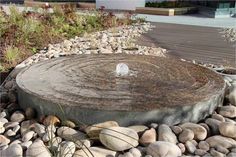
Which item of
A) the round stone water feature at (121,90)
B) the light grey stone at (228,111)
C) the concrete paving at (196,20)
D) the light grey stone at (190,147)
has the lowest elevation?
the light grey stone at (190,147)

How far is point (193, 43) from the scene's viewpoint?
7.17m

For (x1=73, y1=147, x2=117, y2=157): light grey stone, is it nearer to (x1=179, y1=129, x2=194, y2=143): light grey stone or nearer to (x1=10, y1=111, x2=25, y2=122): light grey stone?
(x1=179, y1=129, x2=194, y2=143): light grey stone

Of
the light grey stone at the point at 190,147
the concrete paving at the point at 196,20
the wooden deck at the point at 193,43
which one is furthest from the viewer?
the concrete paving at the point at 196,20

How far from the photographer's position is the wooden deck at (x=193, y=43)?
596cm

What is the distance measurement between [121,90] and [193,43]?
3961 mm

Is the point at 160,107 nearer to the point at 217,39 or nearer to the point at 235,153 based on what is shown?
the point at 235,153

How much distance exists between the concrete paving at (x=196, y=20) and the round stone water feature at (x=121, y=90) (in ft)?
18.4

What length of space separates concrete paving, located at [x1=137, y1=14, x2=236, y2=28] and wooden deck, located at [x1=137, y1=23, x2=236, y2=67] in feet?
2.25

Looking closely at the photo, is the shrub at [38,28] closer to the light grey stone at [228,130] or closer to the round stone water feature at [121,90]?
the round stone water feature at [121,90]

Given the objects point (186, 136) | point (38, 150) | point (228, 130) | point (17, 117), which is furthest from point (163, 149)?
point (17, 117)

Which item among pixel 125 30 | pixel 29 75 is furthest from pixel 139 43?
pixel 29 75

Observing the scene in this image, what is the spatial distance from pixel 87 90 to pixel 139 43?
3.67m

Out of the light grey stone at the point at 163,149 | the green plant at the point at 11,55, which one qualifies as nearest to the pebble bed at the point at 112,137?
the light grey stone at the point at 163,149

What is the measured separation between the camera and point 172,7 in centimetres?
1185
